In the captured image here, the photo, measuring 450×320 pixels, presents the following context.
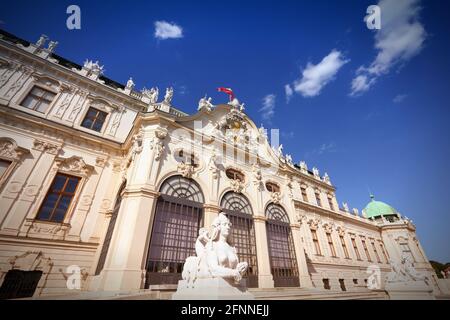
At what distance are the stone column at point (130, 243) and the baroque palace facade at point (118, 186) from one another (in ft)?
0.16

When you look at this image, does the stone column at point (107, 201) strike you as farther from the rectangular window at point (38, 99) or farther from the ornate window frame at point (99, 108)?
the rectangular window at point (38, 99)

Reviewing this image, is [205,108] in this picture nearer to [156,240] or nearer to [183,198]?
[183,198]

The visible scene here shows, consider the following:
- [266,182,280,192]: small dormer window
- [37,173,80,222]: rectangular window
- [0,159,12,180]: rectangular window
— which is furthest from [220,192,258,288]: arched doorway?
[0,159,12,180]: rectangular window

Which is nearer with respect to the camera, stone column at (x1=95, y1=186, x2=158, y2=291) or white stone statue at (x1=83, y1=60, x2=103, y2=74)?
stone column at (x1=95, y1=186, x2=158, y2=291)

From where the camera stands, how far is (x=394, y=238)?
97.6 feet

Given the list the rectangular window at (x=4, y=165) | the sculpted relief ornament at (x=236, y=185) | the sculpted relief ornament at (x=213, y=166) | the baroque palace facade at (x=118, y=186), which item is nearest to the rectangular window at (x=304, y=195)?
the baroque palace facade at (x=118, y=186)

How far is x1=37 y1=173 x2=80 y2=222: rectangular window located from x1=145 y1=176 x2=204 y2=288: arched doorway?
5.55m

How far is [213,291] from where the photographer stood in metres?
4.71

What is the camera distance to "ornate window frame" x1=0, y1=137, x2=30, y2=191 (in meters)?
→ 10.5

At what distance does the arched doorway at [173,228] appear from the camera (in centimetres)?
924

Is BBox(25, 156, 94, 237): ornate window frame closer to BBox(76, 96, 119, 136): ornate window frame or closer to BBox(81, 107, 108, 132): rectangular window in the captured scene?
BBox(76, 96, 119, 136): ornate window frame

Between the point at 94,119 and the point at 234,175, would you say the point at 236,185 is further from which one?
the point at 94,119

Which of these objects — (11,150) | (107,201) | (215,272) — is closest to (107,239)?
(107,201)
